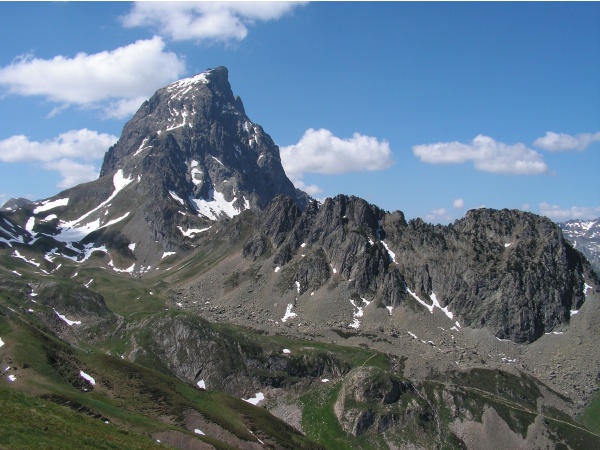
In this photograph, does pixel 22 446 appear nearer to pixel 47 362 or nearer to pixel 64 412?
pixel 64 412

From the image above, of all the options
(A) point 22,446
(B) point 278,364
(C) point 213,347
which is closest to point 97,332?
(C) point 213,347

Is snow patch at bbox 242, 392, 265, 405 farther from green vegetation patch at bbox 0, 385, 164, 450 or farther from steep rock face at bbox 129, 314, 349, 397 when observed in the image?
green vegetation patch at bbox 0, 385, 164, 450

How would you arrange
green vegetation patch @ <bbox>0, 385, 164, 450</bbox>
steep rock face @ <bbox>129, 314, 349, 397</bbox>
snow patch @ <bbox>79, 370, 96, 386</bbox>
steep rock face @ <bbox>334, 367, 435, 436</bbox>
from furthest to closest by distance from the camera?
steep rock face @ <bbox>129, 314, 349, 397</bbox> → steep rock face @ <bbox>334, 367, 435, 436</bbox> → snow patch @ <bbox>79, 370, 96, 386</bbox> → green vegetation patch @ <bbox>0, 385, 164, 450</bbox>

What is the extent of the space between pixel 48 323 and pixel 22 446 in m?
139

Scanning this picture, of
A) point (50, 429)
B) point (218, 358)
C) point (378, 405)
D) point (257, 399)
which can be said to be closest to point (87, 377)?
point (50, 429)

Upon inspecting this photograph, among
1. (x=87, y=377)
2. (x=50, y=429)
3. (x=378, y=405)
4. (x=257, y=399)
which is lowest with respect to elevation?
(x=378, y=405)

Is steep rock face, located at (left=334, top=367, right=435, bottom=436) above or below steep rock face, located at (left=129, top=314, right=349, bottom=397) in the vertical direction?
below

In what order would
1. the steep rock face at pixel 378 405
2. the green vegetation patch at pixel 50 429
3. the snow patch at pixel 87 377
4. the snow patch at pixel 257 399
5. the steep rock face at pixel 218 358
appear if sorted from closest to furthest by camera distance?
1. the green vegetation patch at pixel 50 429
2. the snow patch at pixel 87 377
3. the steep rock face at pixel 378 405
4. the snow patch at pixel 257 399
5. the steep rock face at pixel 218 358

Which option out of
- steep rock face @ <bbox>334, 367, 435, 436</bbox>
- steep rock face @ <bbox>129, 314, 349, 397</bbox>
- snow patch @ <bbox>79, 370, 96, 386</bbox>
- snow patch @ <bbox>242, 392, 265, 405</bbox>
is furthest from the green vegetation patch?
steep rock face @ <bbox>129, 314, 349, 397</bbox>

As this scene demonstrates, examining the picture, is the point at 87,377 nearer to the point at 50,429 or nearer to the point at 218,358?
the point at 50,429

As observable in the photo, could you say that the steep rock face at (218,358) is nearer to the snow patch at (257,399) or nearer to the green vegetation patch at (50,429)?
the snow patch at (257,399)

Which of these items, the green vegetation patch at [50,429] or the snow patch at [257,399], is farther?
the snow patch at [257,399]

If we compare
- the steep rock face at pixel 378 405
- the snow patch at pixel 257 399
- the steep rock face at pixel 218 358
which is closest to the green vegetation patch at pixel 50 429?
the steep rock face at pixel 378 405

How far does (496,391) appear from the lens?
19538 cm
